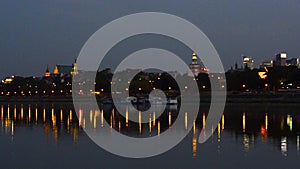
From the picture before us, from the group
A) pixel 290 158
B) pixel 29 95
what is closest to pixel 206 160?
pixel 290 158

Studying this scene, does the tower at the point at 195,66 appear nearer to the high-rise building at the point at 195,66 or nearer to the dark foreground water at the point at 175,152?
the high-rise building at the point at 195,66

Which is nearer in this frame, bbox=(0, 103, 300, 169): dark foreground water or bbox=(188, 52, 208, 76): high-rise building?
bbox=(0, 103, 300, 169): dark foreground water

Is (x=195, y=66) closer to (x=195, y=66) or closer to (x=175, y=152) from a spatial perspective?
(x=195, y=66)

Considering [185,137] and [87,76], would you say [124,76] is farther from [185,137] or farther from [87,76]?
[185,137]

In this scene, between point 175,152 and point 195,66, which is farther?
point 195,66

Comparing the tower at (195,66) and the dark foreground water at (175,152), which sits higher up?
the tower at (195,66)

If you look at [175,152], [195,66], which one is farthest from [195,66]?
[175,152]

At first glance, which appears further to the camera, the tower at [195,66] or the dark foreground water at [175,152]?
the tower at [195,66]

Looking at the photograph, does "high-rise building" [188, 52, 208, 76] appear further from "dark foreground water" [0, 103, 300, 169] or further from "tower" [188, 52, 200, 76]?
"dark foreground water" [0, 103, 300, 169]

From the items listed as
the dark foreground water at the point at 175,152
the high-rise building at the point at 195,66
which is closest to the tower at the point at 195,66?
the high-rise building at the point at 195,66

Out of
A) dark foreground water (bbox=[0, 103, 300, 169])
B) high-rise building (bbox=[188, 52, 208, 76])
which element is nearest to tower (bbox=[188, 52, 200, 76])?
high-rise building (bbox=[188, 52, 208, 76])

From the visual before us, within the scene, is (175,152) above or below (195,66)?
below

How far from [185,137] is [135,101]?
198 ft

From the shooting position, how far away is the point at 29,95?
451ft
